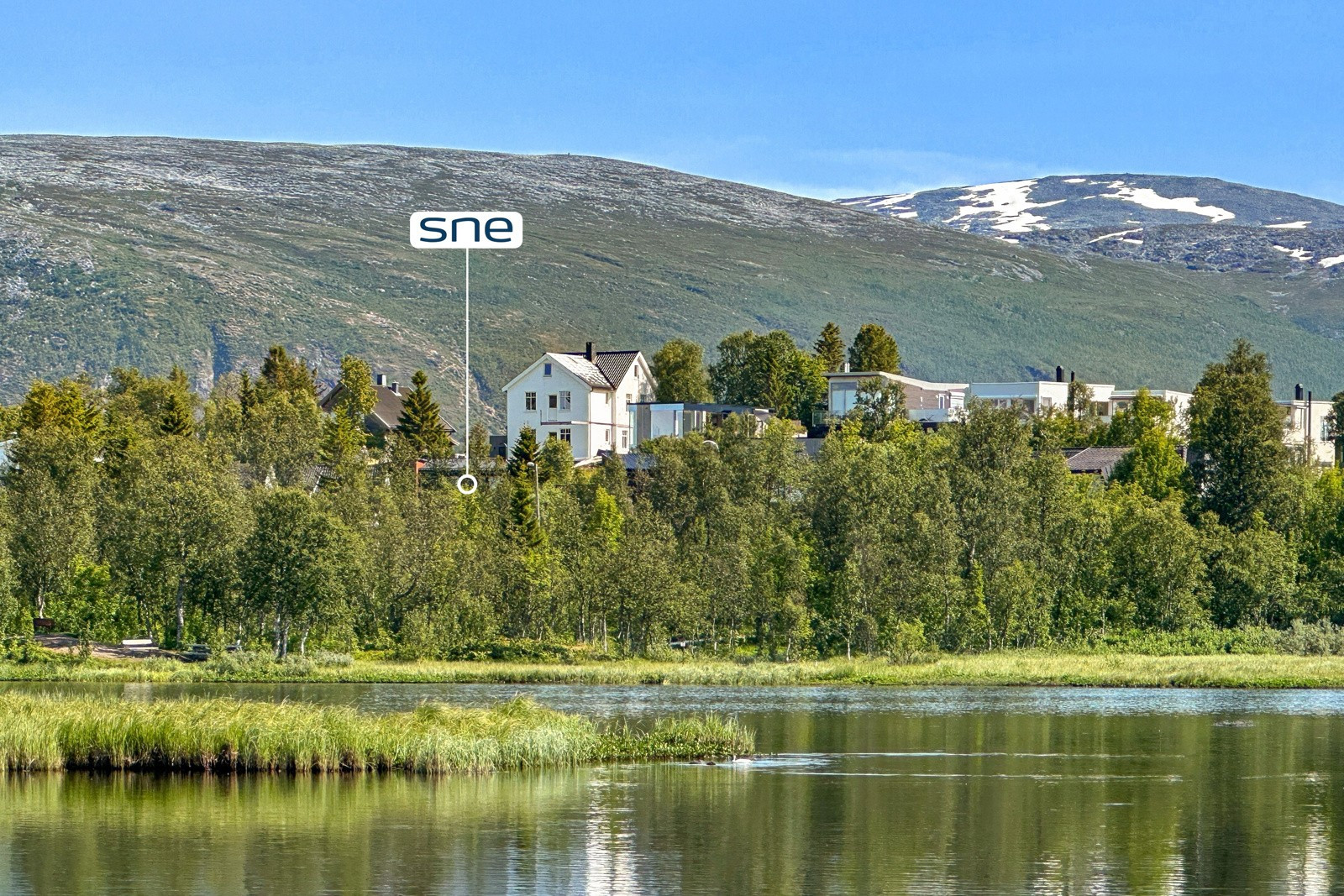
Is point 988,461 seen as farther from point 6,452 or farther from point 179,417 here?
point 6,452

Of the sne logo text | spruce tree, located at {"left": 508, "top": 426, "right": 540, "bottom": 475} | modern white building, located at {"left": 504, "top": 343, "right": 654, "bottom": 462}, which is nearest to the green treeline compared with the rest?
spruce tree, located at {"left": 508, "top": 426, "right": 540, "bottom": 475}

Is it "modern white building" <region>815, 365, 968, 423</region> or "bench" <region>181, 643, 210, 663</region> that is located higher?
"modern white building" <region>815, 365, 968, 423</region>

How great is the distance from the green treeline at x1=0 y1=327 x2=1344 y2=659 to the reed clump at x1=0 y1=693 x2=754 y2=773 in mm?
40464

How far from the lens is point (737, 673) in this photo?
281 feet

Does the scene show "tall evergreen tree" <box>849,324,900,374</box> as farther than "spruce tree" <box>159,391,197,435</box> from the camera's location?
Yes

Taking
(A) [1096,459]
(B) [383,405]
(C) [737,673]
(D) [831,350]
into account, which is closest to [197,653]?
(C) [737,673]

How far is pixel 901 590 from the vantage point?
97.0 meters

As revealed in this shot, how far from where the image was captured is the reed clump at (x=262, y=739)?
154ft

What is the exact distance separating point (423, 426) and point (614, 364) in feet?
96.0

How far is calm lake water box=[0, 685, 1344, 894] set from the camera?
35281 mm

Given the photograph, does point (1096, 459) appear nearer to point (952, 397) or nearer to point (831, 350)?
point (952, 397)

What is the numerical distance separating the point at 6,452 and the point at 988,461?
68.0 meters

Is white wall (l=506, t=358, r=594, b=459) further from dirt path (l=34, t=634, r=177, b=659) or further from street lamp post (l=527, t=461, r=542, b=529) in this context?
dirt path (l=34, t=634, r=177, b=659)

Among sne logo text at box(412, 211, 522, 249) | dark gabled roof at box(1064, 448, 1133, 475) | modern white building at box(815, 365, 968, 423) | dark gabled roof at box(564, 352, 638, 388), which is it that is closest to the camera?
sne logo text at box(412, 211, 522, 249)
